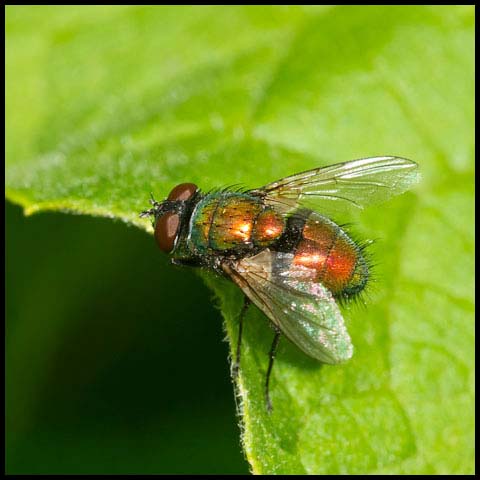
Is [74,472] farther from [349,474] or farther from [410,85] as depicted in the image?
[410,85]

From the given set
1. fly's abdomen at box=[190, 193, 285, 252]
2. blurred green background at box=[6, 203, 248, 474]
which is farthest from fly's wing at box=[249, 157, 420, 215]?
blurred green background at box=[6, 203, 248, 474]

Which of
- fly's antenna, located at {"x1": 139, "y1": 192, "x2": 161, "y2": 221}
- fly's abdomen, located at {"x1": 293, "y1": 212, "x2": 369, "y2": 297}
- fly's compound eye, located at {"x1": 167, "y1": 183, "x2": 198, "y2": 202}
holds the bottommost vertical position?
fly's abdomen, located at {"x1": 293, "y1": 212, "x2": 369, "y2": 297}

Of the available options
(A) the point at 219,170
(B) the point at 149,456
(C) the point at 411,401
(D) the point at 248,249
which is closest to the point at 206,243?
(D) the point at 248,249

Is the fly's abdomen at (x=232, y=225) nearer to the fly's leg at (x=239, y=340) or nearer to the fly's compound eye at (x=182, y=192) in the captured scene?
the fly's compound eye at (x=182, y=192)

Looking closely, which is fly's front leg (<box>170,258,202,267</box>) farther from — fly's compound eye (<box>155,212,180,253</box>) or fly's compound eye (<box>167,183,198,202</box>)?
fly's compound eye (<box>167,183,198,202</box>)

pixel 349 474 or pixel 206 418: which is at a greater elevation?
pixel 206 418

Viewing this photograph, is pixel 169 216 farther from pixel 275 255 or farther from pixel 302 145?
pixel 302 145
